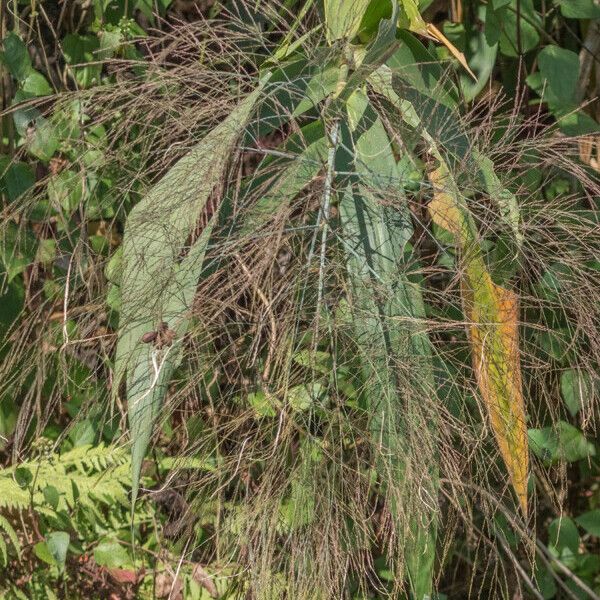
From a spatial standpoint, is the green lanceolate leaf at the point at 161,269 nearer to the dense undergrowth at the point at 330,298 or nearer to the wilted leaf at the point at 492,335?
the dense undergrowth at the point at 330,298

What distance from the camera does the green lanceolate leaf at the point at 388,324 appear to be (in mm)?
1304

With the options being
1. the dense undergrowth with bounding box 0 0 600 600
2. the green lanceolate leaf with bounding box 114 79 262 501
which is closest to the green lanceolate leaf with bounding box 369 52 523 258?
the dense undergrowth with bounding box 0 0 600 600

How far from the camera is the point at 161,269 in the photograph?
4.40 feet

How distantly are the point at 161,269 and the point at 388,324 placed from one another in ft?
0.91

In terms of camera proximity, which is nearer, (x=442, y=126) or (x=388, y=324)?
(x=388, y=324)

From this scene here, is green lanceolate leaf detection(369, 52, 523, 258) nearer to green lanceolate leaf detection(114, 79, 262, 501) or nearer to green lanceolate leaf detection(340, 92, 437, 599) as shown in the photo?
green lanceolate leaf detection(340, 92, 437, 599)

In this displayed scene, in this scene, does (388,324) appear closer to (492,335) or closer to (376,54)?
(492,335)

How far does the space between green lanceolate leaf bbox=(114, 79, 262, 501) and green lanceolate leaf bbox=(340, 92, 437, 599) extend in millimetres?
174

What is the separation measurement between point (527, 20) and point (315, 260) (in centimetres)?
109

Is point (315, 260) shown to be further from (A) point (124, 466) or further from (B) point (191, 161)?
(A) point (124, 466)

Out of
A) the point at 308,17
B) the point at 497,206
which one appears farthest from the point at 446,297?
the point at 308,17

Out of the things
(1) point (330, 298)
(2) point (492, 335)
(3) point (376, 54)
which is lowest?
(2) point (492, 335)

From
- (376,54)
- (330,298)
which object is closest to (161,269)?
(330,298)

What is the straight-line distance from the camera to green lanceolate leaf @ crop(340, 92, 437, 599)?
1304mm
